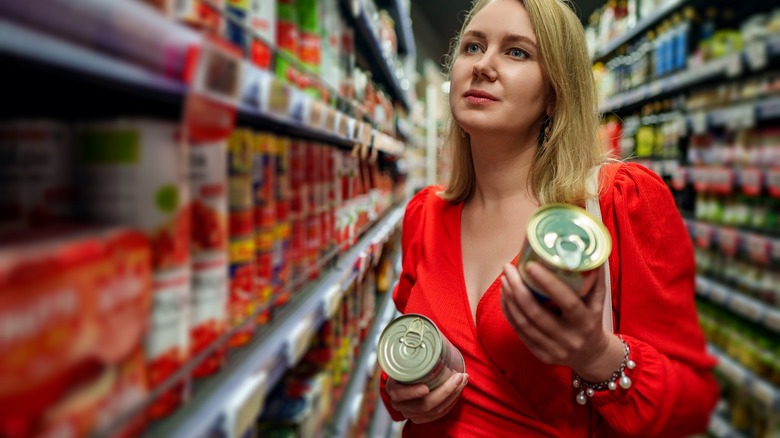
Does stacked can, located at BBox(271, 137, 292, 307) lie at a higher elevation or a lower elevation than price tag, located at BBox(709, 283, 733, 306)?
higher

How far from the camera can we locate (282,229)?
102cm

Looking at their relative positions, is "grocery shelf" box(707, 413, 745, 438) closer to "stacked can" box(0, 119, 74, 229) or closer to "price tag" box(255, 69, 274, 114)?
"price tag" box(255, 69, 274, 114)

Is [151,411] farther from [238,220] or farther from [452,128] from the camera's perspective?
[452,128]

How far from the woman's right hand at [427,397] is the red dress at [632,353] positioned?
83mm

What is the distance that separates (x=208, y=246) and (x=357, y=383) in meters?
1.34

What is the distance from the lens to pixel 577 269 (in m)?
0.74

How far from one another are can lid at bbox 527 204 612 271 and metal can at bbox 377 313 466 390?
313mm

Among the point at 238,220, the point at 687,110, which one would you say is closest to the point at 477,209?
the point at 238,220

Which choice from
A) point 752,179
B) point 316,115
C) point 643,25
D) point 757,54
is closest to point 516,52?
point 316,115

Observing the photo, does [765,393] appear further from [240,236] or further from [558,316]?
[240,236]

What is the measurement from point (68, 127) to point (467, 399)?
34.7 inches

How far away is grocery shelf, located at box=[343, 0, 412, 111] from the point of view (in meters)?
1.89

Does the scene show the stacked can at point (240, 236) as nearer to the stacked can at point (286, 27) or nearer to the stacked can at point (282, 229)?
the stacked can at point (282, 229)

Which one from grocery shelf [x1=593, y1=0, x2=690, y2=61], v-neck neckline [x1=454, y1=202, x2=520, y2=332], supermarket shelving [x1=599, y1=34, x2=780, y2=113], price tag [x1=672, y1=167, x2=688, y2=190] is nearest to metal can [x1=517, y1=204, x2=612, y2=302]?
v-neck neckline [x1=454, y1=202, x2=520, y2=332]
